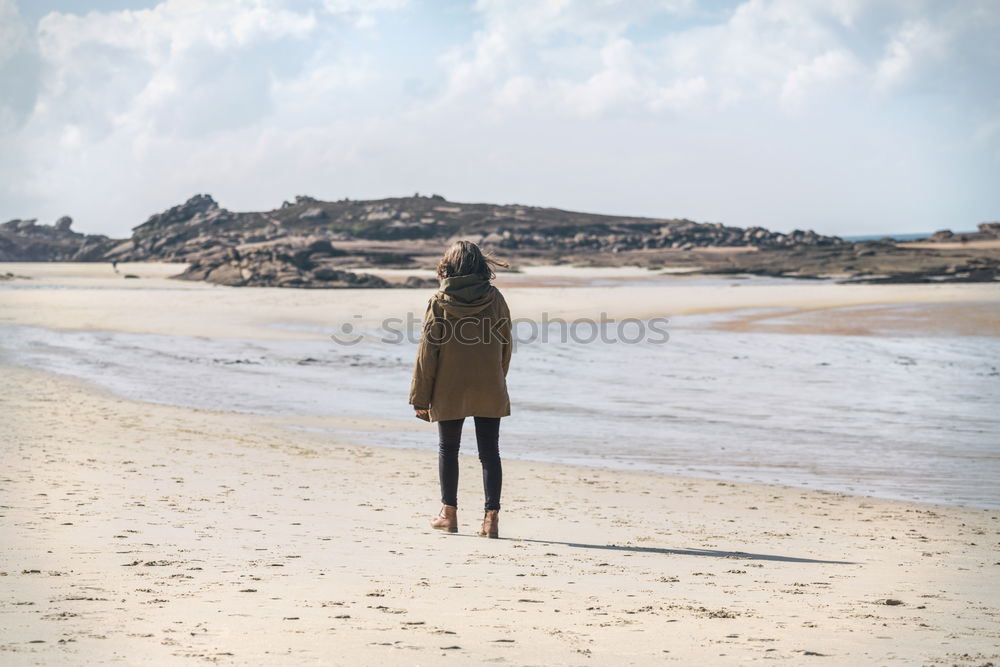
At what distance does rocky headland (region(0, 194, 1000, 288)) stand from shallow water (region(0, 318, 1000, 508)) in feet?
69.8

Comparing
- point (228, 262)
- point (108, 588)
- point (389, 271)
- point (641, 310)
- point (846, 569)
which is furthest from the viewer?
point (389, 271)

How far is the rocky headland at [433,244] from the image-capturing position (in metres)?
44.1

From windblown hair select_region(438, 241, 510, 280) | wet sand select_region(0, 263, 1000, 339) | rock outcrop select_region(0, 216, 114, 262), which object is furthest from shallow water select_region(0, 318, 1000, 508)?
rock outcrop select_region(0, 216, 114, 262)

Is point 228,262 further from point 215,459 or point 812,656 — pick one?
point 812,656

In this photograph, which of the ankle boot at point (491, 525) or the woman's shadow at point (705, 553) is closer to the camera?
the woman's shadow at point (705, 553)

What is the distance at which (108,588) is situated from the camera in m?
4.06

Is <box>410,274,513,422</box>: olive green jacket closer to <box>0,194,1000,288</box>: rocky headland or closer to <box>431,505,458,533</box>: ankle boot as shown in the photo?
<box>431,505,458,533</box>: ankle boot

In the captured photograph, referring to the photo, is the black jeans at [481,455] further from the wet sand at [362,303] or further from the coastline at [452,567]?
the wet sand at [362,303]

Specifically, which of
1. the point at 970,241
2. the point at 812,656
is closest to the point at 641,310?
the point at 812,656

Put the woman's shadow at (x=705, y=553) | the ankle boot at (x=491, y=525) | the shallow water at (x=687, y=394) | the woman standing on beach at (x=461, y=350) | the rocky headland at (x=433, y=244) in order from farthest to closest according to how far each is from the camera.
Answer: the rocky headland at (x=433, y=244)
the shallow water at (x=687, y=394)
the ankle boot at (x=491, y=525)
the woman standing on beach at (x=461, y=350)
the woman's shadow at (x=705, y=553)

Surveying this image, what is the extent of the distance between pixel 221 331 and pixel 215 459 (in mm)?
14416

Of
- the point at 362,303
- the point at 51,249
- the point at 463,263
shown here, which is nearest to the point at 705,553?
the point at 463,263

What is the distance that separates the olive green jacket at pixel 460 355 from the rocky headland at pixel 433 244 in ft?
112

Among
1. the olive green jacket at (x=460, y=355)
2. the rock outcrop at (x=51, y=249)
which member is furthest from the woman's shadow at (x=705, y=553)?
the rock outcrop at (x=51, y=249)
